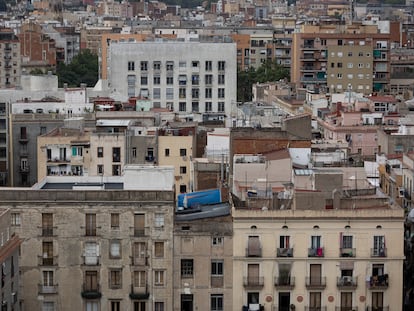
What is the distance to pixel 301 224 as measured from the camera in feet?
184

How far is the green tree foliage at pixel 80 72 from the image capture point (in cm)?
17200

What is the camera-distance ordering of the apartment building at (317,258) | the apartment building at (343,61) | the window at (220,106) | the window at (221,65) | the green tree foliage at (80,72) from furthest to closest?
the green tree foliage at (80,72), the apartment building at (343,61), the window at (221,65), the window at (220,106), the apartment building at (317,258)

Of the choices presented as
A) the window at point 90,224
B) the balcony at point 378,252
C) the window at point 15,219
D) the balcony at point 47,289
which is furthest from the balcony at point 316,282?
the window at point 15,219

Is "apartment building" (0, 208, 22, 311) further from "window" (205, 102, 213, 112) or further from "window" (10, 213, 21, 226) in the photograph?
"window" (205, 102, 213, 112)

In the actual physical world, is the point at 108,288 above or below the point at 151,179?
below

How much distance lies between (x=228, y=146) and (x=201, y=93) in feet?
126

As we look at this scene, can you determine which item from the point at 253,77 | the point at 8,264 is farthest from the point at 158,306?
the point at 253,77

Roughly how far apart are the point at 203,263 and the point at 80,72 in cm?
12148

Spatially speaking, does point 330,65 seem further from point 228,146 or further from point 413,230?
point 413,230

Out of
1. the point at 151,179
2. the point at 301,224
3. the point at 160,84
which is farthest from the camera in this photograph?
the point at 160,84

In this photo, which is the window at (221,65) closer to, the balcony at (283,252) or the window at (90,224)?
the window at (90,224)

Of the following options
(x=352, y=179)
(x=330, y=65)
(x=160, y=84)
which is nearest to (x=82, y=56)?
(x=330, y=65)

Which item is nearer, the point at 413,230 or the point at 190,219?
the point at 190,219

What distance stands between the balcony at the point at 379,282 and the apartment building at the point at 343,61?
76.0 meters
